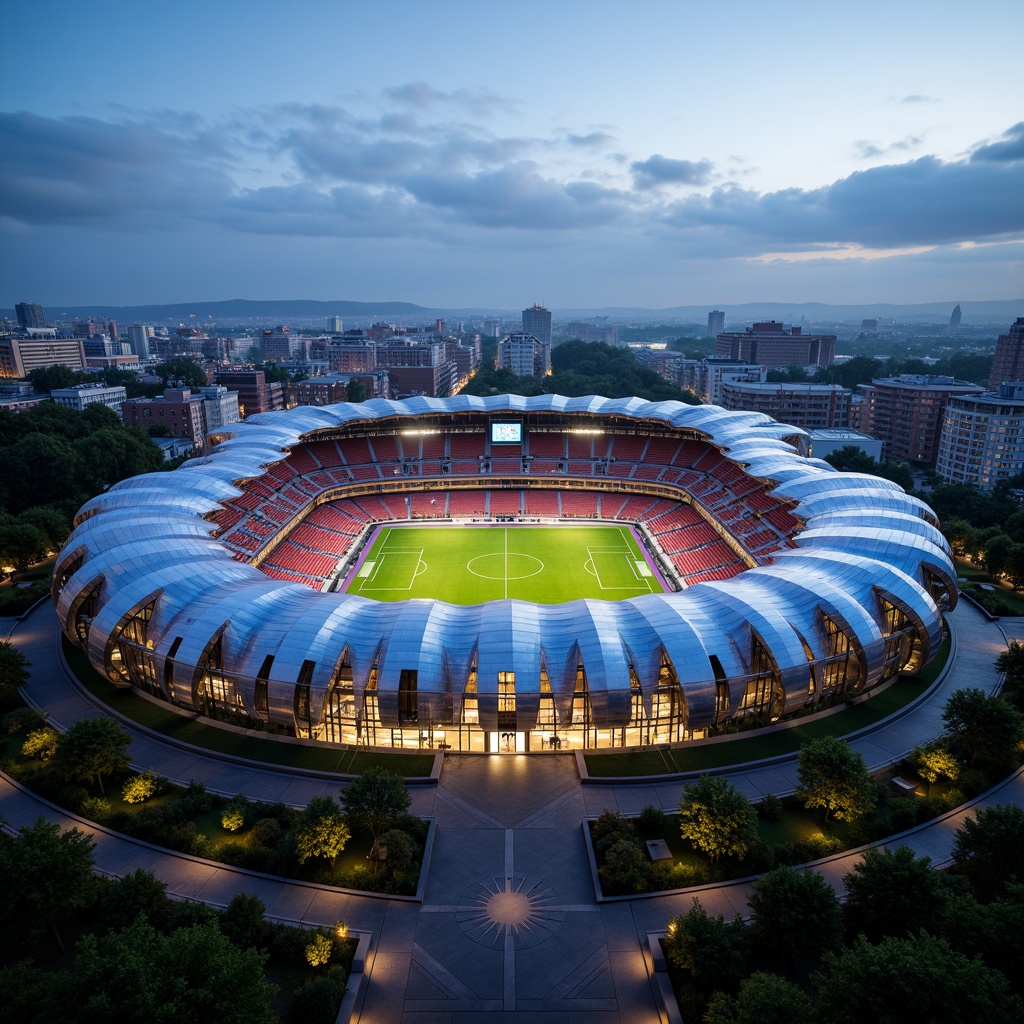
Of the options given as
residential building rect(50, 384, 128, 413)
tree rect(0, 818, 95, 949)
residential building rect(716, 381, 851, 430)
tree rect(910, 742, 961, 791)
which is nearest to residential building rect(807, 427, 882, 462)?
residential building rect(716, 381, 851, 430)

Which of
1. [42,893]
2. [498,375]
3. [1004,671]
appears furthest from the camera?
[498,375]

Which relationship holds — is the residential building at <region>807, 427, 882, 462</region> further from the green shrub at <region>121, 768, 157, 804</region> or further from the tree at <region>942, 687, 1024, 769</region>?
the green shrub at <region>121, 768, 157, 804</region>

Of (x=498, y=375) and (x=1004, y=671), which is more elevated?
(x=498, y=375)

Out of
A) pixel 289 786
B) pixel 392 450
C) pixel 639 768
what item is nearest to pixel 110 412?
pixel 392 450

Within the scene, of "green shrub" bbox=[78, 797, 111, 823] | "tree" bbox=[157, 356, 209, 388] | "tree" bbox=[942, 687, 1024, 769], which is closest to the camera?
"green shrub" bbox=[78, 797, 111, 823]

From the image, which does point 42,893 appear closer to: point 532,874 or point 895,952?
point 532,874

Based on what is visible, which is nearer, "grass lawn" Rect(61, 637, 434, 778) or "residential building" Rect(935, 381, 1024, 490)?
"grass lawn" Rect(61, 637, 434, 778)

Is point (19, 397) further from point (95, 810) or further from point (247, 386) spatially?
point (95, 810)

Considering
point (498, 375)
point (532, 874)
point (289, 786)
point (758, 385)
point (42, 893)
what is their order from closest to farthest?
point (42, 893), point (532, 874), point (289, 786), point (758, 385), point (498, 375)
